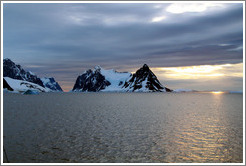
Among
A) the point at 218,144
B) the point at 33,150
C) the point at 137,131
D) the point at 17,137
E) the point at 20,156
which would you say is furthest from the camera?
the point at 137,131

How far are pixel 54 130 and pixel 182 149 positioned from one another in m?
21.5

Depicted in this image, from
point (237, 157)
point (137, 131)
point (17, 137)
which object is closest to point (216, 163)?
point (237, 157)

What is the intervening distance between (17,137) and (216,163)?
83.9ft

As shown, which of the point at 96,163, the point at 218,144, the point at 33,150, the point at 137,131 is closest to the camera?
the point at 96,163

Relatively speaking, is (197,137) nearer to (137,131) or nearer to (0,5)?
(137,131)

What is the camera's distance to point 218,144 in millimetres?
29125

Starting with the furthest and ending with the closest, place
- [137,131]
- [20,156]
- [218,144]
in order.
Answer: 1. [137,131]
2. [218,144]
3. [20,156]

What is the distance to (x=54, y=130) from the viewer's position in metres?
37.9

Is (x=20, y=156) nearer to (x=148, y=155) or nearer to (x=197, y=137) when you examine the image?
(x=148, y=155)

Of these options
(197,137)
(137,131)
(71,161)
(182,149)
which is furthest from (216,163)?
(137,131)

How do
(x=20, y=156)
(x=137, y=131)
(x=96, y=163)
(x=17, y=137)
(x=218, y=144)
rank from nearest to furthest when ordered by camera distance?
(x=96, y=163) → (x=20, y=156) → (x=218, y=144) → (x=17, y=137) → (x=137, y=131)

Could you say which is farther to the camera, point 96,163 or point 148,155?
point 148,155

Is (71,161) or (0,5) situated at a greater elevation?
(0,5)

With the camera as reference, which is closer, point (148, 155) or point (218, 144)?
point (148, 155)
